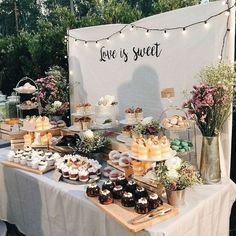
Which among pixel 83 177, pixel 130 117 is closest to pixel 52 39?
pixel 130 117

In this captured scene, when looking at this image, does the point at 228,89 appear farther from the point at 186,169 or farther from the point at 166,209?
the point at 166,209

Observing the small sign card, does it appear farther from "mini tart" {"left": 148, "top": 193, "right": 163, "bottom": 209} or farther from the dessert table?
"mini tart" {"left": 148, "top": 193, "right": 163, "bottom": 209}

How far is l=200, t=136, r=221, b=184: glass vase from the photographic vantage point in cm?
216

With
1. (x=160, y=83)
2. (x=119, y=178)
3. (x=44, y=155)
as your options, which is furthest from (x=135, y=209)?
(x=160, y=83)

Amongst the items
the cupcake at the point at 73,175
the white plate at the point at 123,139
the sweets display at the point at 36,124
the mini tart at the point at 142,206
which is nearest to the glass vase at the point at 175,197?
the mini tart at the point at 142,206

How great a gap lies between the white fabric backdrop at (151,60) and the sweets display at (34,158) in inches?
35.6

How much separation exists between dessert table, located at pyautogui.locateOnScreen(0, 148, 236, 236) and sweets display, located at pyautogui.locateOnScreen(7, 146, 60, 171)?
8cm

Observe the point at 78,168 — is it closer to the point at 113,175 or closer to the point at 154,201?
the point at 113,175

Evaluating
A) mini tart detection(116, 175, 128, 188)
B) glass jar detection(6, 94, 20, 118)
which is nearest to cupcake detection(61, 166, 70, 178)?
mini tart detection(116, 175, 128, 188)

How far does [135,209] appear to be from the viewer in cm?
183

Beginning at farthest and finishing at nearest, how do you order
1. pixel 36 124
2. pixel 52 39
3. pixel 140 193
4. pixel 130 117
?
pixel 52 39
pixel 36 124
pixel 130 117
pixel 140 193

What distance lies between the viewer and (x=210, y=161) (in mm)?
2170

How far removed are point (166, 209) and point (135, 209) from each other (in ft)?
0.53

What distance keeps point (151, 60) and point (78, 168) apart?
1134mm
